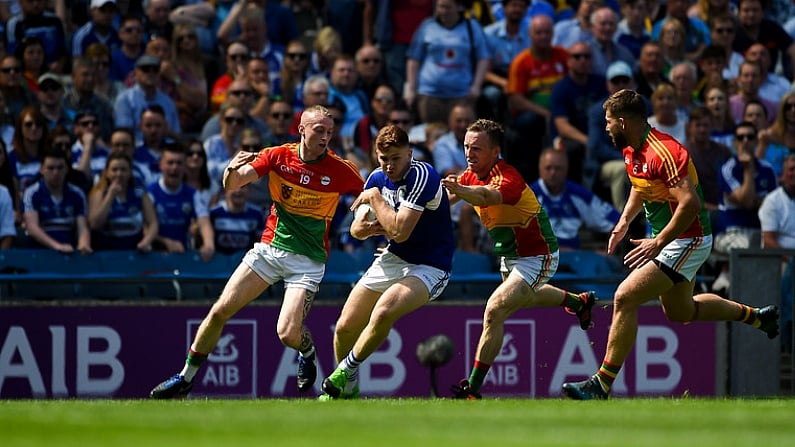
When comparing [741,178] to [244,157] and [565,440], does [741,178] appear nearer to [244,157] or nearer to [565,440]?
[244,157]

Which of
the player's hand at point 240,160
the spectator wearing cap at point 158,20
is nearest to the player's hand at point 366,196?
the player's hand at point 240,160

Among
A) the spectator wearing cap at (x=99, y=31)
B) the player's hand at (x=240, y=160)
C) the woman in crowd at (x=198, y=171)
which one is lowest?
the woman in crowd at (x=198, y=171)

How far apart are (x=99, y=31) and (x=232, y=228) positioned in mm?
3817

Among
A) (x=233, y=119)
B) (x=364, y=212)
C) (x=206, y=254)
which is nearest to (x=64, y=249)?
(x=206, y=254)

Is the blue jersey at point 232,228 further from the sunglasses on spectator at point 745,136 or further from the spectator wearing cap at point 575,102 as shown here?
the sunglasses on spectator at point 745,136

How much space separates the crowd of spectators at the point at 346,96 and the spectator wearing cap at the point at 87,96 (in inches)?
1.0

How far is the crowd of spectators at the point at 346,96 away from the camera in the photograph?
1656 cm

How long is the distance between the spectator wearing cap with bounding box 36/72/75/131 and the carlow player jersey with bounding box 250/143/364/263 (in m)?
5.18

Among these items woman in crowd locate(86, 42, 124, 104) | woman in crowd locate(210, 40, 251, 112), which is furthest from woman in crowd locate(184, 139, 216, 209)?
woman in crowd locate(210, 40, 251, 112)

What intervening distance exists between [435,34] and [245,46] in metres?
2.37

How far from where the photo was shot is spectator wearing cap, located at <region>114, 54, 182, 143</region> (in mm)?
17922

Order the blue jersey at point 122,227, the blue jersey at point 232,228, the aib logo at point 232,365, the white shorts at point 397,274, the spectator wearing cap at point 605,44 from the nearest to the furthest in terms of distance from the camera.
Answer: the white shorts at point 397,274, the aib logo at point 232,365, the blue jersey at point 122,227, the blue jersey at point 232,228, the spectator wearing cap at point 605,44

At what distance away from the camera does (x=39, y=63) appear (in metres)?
18.2

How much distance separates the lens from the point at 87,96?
17797 millimetres
